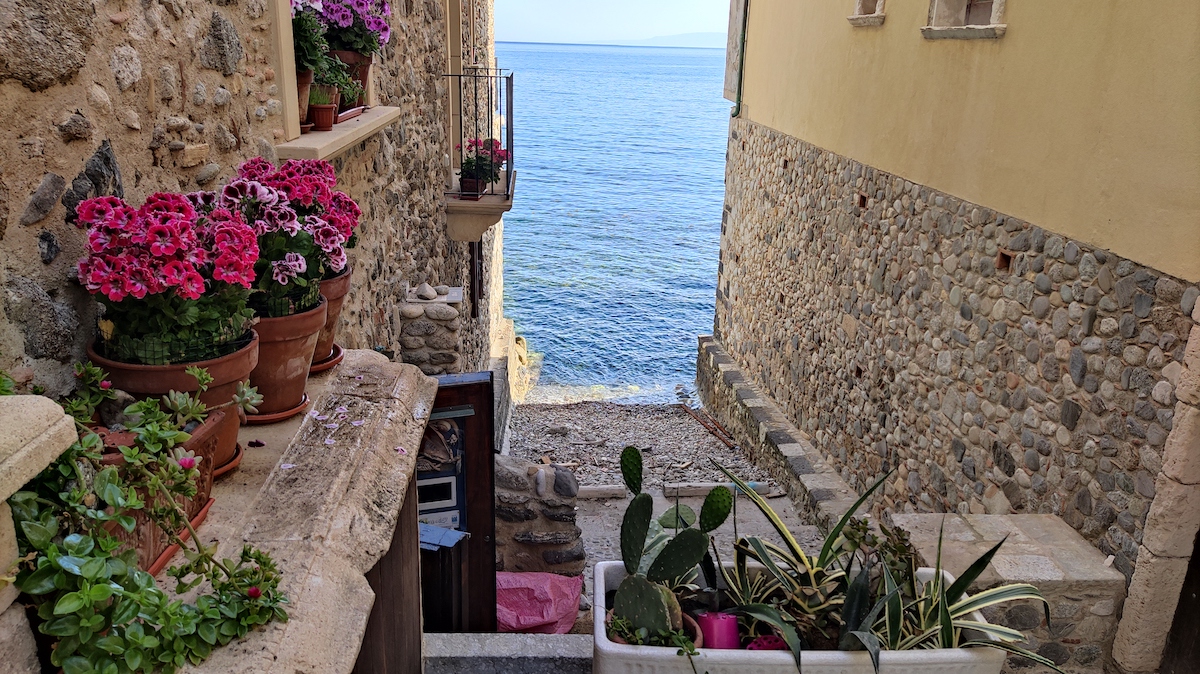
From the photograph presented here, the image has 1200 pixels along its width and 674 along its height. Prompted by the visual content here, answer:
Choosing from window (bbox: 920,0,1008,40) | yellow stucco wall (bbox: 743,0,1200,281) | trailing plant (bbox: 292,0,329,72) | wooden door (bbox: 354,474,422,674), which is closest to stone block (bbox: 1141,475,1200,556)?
yellow stucco wall (bbox: 743,0,1200,281)

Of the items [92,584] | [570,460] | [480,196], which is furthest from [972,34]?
[570,460]

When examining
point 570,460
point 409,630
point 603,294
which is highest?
point 409,630

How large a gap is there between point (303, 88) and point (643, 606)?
2245mm

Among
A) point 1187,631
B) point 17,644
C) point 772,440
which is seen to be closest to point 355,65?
point 17,644

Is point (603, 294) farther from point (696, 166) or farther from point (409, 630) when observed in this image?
point (696, 166)

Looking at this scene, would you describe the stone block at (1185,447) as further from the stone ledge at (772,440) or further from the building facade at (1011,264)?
the stone ledge at (772,440)

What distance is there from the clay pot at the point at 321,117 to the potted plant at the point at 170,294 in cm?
163

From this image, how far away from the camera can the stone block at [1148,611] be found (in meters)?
3.18

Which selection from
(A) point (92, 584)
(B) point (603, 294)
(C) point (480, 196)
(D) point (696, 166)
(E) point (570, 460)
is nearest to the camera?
(A) point (92, 584)

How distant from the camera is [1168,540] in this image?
313 cm

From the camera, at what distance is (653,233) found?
1366 inches

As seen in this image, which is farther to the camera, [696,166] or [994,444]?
[696,166]

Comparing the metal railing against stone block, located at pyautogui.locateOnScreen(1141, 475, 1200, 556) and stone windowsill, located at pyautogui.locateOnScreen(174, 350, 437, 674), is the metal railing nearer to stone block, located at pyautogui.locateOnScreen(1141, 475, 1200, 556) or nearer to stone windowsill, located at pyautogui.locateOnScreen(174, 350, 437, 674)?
stone windowsill, located at pyautogui.locateOnScreen(174, 350, 437, 674)

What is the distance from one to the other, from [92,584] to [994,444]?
4330 mm
